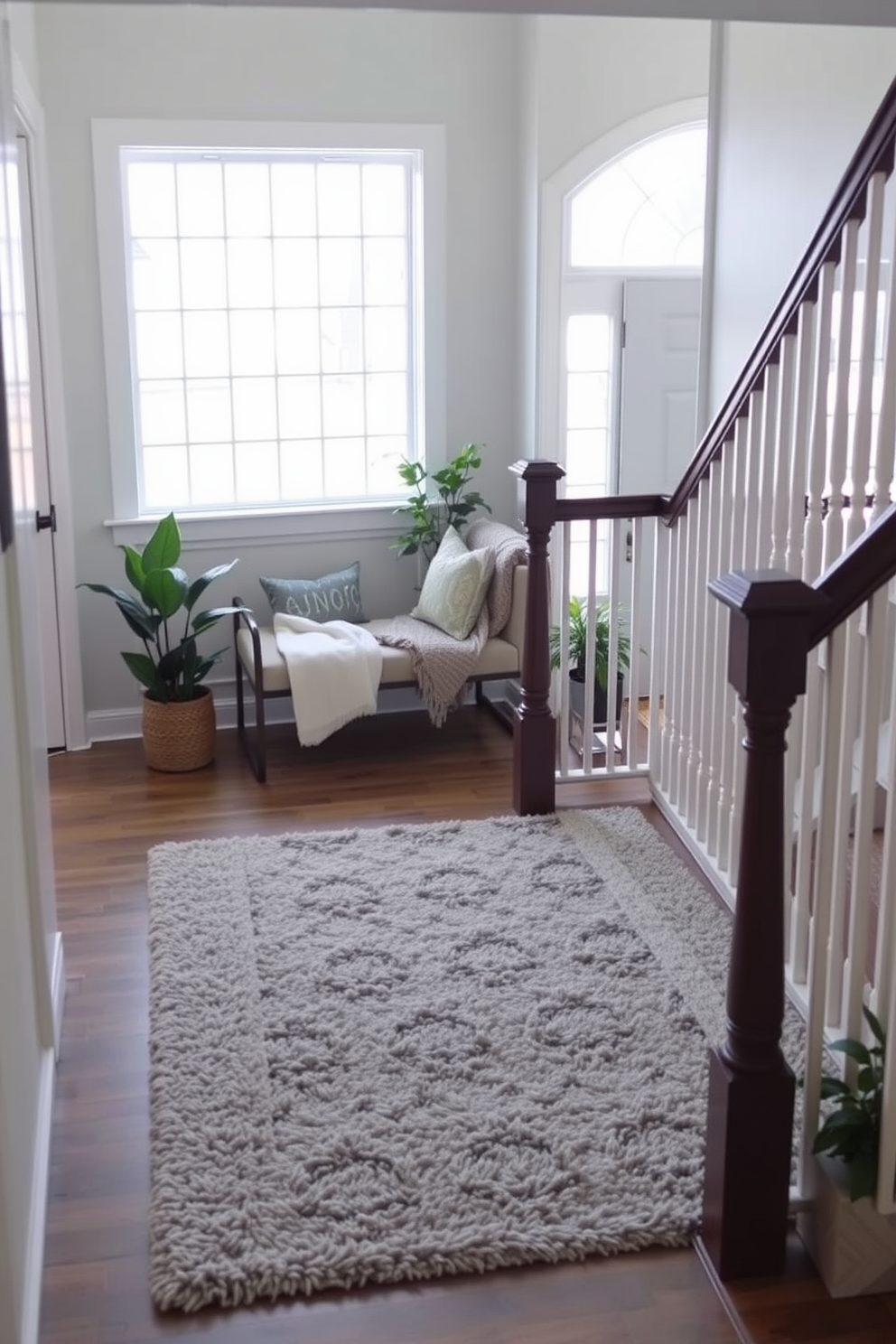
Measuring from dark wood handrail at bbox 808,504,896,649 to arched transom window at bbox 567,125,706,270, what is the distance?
3.42 metres

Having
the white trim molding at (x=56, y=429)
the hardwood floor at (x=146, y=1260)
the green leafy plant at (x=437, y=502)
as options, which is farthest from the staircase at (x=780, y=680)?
the white trim molding at (x=56, y=429)

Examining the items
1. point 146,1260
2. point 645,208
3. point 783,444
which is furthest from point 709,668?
point 645,208

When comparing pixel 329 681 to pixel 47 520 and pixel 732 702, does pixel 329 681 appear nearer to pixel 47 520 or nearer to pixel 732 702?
pixel 47 520

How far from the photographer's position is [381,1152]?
98.7 inches

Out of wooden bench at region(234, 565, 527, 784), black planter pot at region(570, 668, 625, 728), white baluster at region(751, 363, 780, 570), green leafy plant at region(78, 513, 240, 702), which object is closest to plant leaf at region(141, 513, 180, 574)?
green leafy plant at region(78, 513, 240, 702)

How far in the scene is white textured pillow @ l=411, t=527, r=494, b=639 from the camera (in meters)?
4.84

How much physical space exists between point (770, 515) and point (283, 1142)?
177 cm

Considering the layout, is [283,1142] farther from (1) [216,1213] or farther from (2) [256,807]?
(2) [256,807]

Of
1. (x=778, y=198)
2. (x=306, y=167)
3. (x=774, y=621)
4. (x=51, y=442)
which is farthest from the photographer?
(x=306, y=167)

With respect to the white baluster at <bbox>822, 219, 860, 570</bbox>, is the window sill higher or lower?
lower

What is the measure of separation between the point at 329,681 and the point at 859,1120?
2.85 m

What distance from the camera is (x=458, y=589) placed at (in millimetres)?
4871

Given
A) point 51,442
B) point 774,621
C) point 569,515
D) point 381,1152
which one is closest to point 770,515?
point 569,515

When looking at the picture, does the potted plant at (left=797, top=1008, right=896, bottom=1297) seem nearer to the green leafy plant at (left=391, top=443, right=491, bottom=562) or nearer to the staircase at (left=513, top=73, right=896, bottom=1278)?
the staircase at (left=513, top=73, right=896, bottom=1278)
